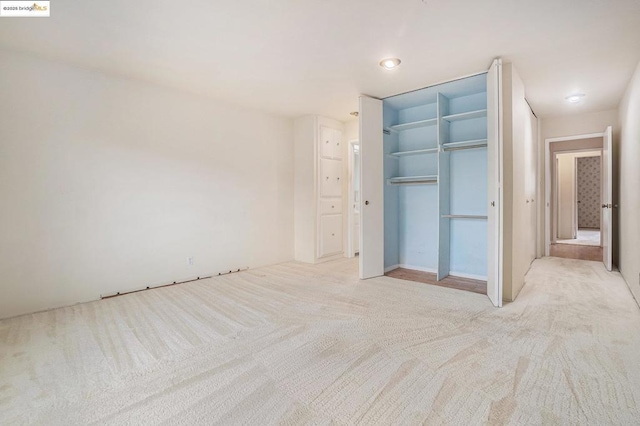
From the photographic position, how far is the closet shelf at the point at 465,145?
3.56 m

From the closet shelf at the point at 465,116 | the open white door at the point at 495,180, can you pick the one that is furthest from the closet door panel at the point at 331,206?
the open white door at the point at 495,180

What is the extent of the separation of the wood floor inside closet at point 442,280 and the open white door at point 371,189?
33 centimetres

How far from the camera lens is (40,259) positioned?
114 inches

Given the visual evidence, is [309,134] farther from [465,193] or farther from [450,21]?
[450,21]

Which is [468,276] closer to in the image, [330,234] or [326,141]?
[330,234]

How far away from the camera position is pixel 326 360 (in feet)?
6.37

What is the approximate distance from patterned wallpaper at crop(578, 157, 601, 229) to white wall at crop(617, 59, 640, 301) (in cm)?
718

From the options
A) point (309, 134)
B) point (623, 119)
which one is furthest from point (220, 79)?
point (623, 119)

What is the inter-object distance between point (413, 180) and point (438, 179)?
578 mm

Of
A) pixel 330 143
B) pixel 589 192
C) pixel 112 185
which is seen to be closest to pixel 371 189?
pixel 330 143

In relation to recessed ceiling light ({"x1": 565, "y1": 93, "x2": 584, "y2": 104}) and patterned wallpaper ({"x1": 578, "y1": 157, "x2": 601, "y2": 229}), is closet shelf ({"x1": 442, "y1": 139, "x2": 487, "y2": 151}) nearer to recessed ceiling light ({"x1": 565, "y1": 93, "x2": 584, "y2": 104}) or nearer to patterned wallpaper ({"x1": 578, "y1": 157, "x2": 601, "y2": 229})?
recessed ceiling light ({"x1": 565, "y1": 93, "x2": 584, "y2": 104})

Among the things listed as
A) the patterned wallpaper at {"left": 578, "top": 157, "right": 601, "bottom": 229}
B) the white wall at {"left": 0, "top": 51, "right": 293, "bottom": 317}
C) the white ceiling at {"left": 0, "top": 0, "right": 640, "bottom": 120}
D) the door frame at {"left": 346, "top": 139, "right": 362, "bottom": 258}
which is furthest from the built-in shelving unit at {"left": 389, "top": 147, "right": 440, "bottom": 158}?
the patterned wallpaper at {"left": 578, "top": 157, "right": 601, "bottom": 229}

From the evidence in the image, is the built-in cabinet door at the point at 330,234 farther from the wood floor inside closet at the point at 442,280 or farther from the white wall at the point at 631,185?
the white wall at the point at 631,185

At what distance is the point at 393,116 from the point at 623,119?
120 inches
